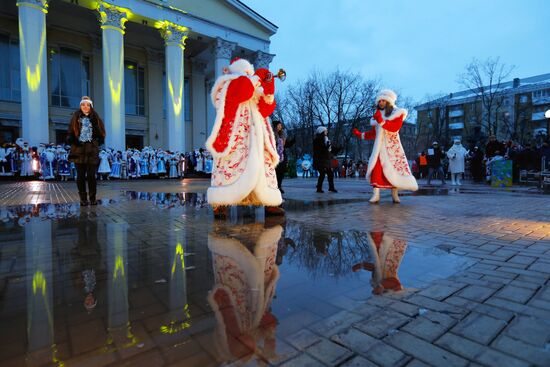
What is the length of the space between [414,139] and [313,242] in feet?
181

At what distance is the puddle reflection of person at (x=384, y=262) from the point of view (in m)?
2.33

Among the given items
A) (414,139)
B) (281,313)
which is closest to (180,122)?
(281,313)

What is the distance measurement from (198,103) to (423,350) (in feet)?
102

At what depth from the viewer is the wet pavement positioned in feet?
4.94

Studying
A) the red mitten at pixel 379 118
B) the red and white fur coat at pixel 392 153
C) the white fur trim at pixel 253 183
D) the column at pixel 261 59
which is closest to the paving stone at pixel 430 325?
the white fur trim at pixel 253 183

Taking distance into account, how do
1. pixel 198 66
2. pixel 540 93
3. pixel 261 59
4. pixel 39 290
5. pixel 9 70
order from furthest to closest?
pixel 540 93 → pixel 198 66 → pixel 261 59 → pixel 9 70 → pixel 39 290

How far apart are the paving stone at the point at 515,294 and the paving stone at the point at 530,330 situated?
0.90 ft

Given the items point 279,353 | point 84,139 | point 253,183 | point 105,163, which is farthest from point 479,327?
point 105,163

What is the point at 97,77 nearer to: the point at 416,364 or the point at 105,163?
A: the point at 105,163

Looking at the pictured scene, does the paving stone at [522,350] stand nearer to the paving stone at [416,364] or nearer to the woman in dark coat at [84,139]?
the paving stone at [416,364]

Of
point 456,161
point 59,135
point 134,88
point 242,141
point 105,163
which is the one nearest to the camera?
point 242,141

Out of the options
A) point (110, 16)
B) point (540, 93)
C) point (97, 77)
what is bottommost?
point (97, 77)

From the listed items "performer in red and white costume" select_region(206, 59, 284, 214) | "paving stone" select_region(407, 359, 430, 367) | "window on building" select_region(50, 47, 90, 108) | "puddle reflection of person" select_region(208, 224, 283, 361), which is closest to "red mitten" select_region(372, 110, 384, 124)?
"performer in red and white costume" select_region(206, 59, 284, 214)

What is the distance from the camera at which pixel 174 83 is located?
23109 mm
